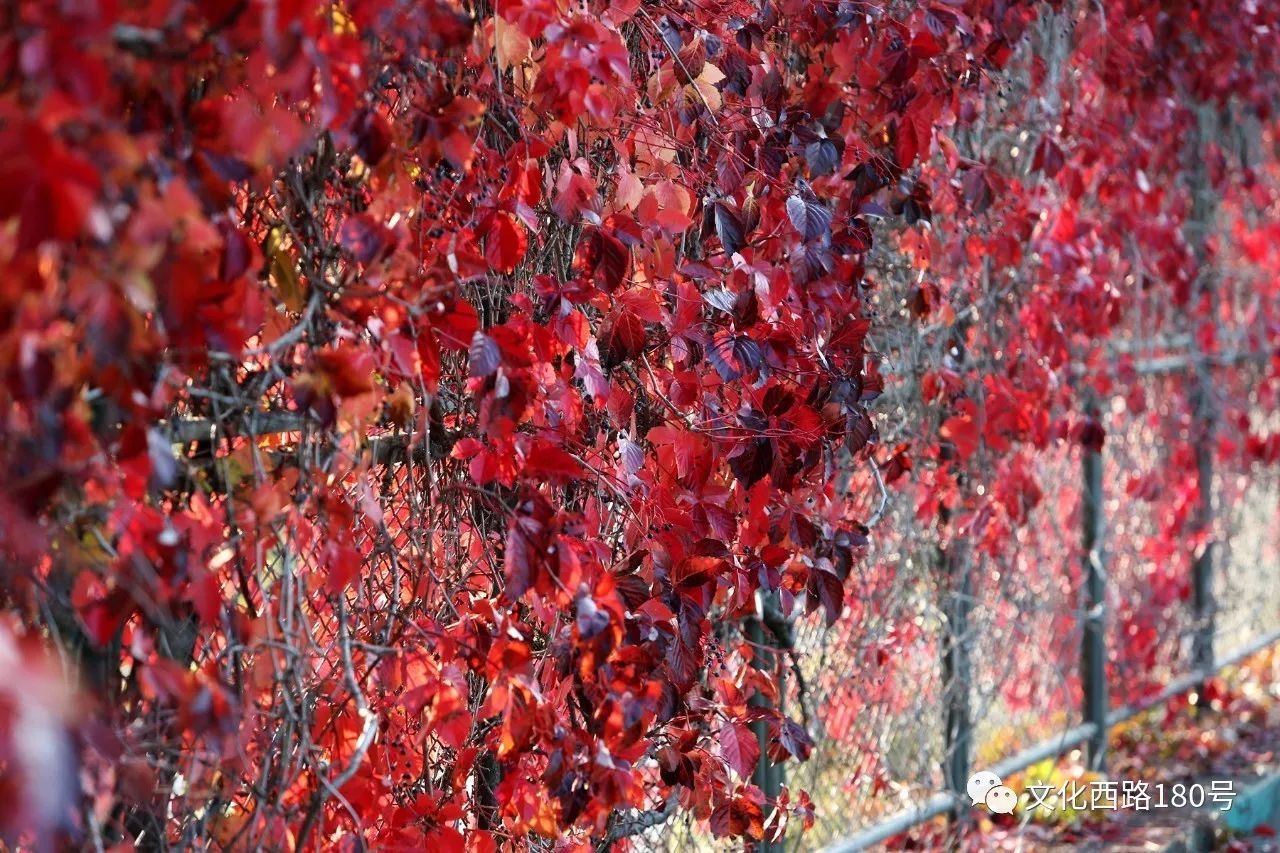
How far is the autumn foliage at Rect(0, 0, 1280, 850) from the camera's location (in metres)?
1.14

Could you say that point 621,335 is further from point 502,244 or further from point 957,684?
point 957,684

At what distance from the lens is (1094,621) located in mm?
4184

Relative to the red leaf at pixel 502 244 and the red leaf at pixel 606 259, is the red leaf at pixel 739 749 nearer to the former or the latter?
the red leaf at pixel 606 259

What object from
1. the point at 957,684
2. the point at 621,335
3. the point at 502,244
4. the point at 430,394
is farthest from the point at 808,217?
the point at 957,684

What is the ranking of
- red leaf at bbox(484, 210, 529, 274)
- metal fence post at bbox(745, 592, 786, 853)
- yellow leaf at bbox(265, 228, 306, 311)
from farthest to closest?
metal fence post at bbox(745, 592, 786, 853)
red leaf at bbox(484, 210, 529, 274)
yellow leaf at bbox(265, 228, 306, 311)

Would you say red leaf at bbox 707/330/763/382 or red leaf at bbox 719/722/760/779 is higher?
red leaf at bbox 707/330/763/382

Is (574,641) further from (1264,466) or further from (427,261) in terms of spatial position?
(1264,466)

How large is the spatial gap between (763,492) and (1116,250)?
2.30 m

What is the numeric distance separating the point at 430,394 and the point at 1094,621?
3.08 metres

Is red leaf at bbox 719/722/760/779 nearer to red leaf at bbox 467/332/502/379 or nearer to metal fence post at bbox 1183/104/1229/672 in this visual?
red leaf at bbox 467/332/502/379

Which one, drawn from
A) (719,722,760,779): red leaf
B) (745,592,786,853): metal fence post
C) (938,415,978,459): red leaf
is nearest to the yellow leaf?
(719,722,760,779): red leaf

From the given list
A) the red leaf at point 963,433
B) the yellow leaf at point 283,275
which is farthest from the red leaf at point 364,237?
the red leaf at point 963,433

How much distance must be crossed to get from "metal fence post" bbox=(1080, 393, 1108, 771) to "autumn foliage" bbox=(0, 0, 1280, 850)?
167cm

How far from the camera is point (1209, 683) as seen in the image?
482 cm
